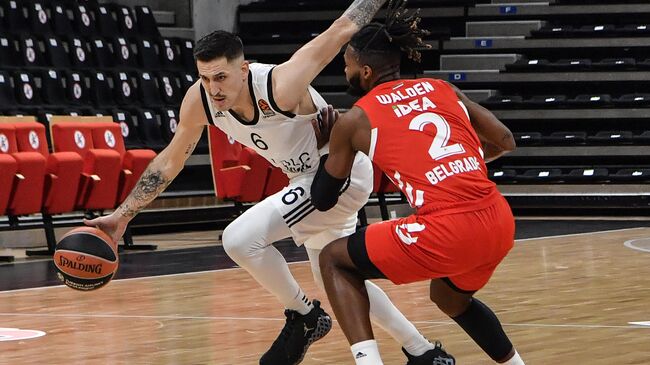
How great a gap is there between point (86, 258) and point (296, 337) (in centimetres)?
78

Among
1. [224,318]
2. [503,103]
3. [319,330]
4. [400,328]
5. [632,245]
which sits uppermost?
[400,328]

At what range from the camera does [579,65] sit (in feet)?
52.4

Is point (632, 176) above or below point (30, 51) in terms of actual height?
below

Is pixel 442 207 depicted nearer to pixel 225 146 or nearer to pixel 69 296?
pixel 69 296

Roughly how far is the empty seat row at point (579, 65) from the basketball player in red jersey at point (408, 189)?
12.5 metres

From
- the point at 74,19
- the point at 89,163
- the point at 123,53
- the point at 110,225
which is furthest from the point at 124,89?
the point at 110,225

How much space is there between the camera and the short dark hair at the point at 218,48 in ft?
13.9

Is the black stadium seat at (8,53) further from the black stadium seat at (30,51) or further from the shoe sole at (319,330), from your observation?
the shoe sole at (319,330)

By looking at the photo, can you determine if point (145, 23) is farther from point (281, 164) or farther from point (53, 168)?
point (281, 164)

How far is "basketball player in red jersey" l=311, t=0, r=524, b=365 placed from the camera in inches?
141

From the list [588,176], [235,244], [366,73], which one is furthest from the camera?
[588,176]

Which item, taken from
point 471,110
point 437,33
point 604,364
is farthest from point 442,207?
point 437,33

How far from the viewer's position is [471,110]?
386 centimetres

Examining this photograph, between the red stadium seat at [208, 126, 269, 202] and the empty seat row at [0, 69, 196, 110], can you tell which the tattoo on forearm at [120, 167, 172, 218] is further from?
the empty seat row at [0, 69, 196, 110]
